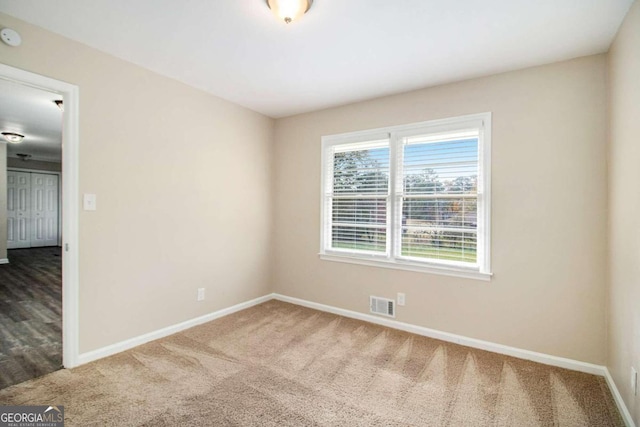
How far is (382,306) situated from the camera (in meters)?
3.36

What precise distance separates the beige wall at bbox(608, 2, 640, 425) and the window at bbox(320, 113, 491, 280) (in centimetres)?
84

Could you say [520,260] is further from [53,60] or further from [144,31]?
[53,60]

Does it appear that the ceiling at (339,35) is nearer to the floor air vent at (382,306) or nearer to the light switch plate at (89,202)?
the light switch plate at (89,202)

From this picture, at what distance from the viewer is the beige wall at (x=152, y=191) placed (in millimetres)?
2441

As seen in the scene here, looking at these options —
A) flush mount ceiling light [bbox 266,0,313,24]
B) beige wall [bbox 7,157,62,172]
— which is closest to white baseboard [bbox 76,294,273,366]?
flush mount ceiling light [bbox 266,0,313,24]

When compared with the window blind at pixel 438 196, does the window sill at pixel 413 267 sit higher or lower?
lower

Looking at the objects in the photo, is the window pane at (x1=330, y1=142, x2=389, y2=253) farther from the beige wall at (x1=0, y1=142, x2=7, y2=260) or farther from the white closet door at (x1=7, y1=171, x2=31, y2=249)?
the white closet door at (x1=7, y1=171, x2=31, y2=249)

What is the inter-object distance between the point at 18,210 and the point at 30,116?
212 inches

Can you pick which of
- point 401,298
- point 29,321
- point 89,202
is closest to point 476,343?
point 401,298

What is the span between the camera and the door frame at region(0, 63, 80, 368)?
7.69 ft

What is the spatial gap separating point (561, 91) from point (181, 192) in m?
3.65

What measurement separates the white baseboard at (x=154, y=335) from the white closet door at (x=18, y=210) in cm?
822

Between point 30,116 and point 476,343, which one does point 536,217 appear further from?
point 30,116

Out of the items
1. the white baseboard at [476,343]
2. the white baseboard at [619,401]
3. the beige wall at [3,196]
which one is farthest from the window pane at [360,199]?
the beige wall at [3,196]
